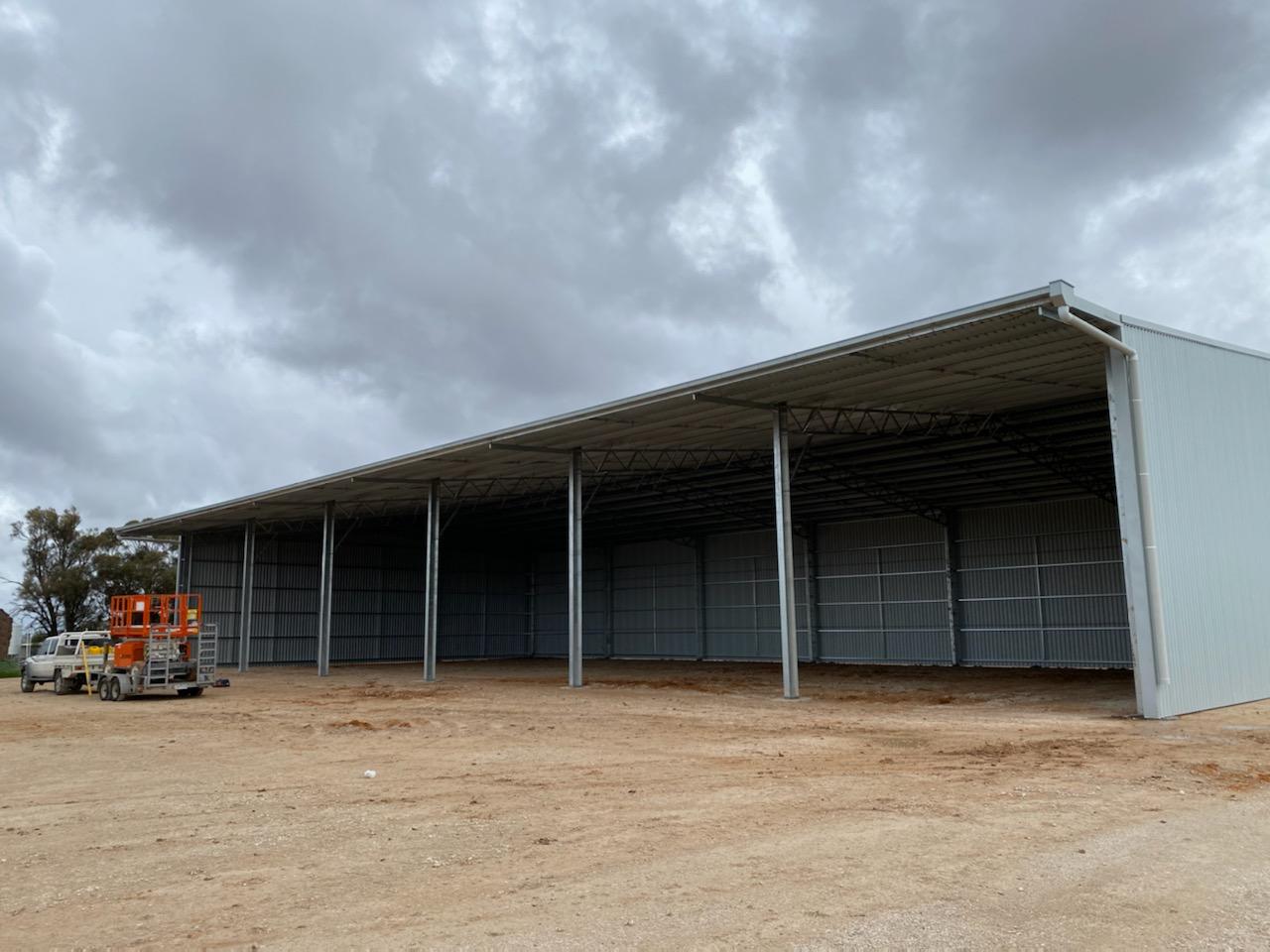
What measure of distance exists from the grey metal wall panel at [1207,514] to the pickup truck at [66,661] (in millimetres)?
28917

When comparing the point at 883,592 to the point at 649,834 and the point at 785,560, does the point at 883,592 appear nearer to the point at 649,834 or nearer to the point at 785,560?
the point at 785,560

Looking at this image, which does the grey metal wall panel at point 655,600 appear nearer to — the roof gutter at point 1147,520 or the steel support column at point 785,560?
the steel support column at point 785,560

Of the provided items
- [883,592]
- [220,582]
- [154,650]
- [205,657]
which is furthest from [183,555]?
[883,592]

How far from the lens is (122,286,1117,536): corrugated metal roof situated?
20.2 meters

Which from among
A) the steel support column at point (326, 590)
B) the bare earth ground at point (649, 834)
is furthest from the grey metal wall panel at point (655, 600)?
the bare earth ground at point (649, 834)

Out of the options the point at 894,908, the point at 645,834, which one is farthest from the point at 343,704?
the point at 894,908

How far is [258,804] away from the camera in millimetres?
11398

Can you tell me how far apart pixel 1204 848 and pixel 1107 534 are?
3032cm

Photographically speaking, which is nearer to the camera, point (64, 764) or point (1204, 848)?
point (1204, 848)

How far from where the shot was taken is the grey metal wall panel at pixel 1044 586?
35.9 meters

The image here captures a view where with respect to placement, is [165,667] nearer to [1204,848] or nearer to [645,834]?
[645,834]

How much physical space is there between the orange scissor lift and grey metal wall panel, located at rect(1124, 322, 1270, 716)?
24.5m

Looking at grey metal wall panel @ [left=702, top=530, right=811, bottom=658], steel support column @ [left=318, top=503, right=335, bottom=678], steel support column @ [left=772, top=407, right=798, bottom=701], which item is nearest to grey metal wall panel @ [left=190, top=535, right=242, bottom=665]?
steel support column @ [left=318, top=503, right=335, bottom=678]

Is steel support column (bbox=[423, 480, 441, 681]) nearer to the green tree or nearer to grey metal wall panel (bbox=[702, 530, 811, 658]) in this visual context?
grey metal wall panel (bbox=[702, 530, 811, 658])
